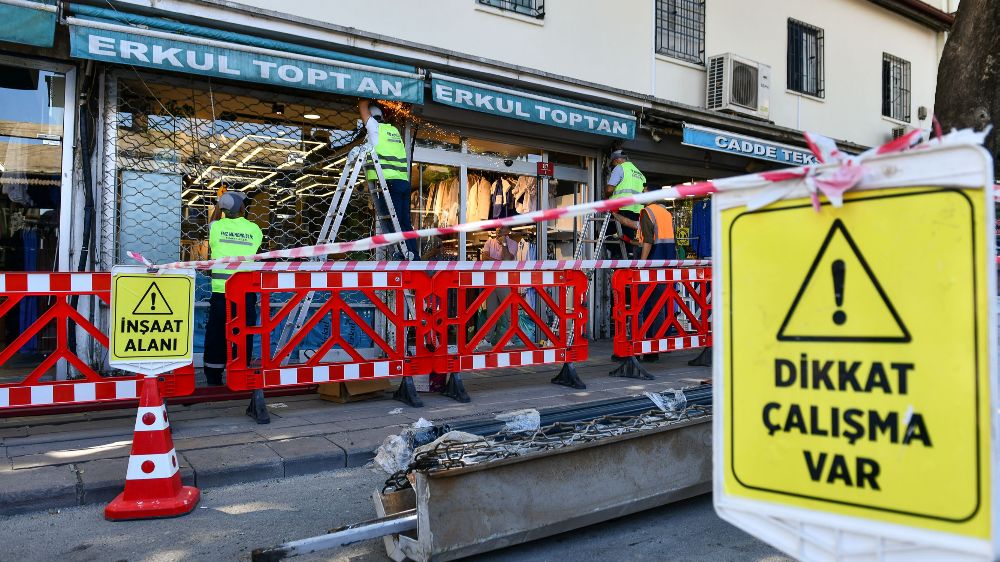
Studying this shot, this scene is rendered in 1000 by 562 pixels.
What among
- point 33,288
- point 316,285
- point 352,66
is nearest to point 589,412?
point 316,285

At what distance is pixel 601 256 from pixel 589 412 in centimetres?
709

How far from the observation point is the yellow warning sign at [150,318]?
4250mm

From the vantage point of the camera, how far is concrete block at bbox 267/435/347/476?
483cm

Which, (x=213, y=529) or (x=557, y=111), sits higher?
(x=557, y=111)

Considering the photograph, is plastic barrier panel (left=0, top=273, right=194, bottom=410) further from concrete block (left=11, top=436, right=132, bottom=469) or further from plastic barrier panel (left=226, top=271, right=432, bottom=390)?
plastic barrier panel (left=226, top=271, right=432, bottom=390)

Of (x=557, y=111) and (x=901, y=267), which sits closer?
(x=901, y=267)

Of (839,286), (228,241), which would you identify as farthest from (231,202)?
(839,286)

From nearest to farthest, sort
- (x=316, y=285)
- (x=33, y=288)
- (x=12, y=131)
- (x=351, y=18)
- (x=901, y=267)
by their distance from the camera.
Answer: (x=901, y=267) < (x=33, y=288) < (x=316, y=285) < (x=12, y=131) < (x=351, y=18)

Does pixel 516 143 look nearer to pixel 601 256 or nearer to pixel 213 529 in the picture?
pixel 601 256

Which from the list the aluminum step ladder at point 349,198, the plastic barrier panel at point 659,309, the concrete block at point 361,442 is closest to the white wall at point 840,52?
the plastic barrier panel at point 659,309

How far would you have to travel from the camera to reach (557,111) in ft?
31.3

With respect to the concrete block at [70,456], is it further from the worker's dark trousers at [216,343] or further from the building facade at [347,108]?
the building facade at [347,108]

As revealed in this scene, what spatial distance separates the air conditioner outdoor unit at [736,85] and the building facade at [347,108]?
0.03m

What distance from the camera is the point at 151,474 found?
159 inches
